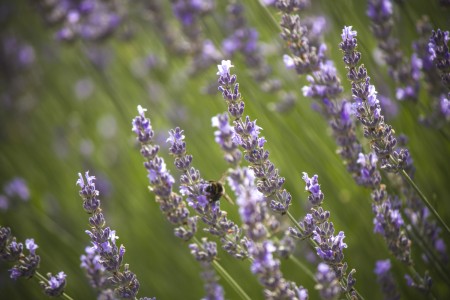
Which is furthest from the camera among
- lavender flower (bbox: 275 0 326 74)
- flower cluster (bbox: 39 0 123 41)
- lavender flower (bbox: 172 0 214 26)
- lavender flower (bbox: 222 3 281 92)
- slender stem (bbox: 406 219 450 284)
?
flower cluster (bbox: 39 0 123 41)

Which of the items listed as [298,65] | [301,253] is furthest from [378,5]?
[301,253]

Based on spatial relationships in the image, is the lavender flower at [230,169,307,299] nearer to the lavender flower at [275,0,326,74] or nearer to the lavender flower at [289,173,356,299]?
the lavender flower at [289,173,356,299]

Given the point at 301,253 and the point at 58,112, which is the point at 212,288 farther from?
the point at 58,112

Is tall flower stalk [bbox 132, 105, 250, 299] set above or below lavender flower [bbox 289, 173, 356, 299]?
above

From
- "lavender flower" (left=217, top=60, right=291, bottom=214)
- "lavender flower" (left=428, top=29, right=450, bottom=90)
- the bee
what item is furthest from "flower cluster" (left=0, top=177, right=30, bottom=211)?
"lavender flower" (left=428, top=29, right=450, bottom=90)

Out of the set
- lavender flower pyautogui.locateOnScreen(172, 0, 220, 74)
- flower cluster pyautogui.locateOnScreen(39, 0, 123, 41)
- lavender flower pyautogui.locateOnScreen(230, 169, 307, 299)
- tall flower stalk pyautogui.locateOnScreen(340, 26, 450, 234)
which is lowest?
lavender flower pyautogui.locateOnScreen(230, 169, 307, 299)
